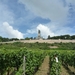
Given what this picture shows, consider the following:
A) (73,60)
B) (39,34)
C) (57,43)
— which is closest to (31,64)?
(73,60)

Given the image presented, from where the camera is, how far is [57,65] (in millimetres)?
25234

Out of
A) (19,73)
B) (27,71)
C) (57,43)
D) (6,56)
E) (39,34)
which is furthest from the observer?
(39,34)

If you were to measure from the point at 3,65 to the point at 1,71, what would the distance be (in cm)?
74

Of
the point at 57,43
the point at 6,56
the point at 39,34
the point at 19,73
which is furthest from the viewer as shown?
the point at 39,34

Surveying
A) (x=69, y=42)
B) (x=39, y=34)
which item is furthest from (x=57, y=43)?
(x=39, y=34)

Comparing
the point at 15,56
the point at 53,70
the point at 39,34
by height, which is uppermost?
the point at 39,34

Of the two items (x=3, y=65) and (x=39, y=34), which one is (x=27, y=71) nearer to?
(x=3, y=65)

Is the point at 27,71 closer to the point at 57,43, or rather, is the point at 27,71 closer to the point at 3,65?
the point at 3,65

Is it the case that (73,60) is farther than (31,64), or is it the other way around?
(73,60)

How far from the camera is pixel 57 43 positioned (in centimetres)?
12144

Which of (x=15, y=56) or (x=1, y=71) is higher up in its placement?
(x=15, y=56)

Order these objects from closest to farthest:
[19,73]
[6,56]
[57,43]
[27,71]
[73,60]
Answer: [19,73]
[27,71]
[6,56]
[73,60]
[57,43]

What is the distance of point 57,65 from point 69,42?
322 feet

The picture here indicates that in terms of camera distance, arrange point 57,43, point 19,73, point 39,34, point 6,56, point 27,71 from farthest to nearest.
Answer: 1. point 39,34
2. point 57,43
3. point 6,56
4. point 27,71
5. point 19,73
